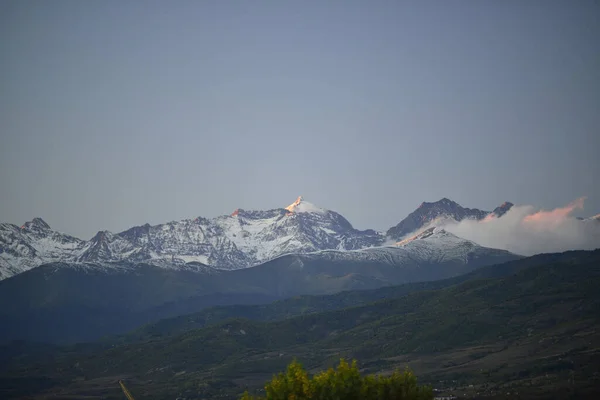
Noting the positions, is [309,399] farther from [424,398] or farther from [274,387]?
[424,398]

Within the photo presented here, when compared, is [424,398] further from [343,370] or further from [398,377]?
[343,370]

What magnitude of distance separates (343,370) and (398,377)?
483 inches

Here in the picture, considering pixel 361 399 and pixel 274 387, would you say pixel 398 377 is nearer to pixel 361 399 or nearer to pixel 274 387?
pixel 361 399

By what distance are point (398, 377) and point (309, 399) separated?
778 inches

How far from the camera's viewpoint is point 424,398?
476ft

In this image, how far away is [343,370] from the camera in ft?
476

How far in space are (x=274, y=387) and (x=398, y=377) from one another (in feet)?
85.0

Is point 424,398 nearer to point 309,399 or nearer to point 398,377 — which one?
point 398,377

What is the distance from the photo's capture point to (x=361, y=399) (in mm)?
142500

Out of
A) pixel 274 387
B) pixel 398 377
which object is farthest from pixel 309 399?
pixel 398 377

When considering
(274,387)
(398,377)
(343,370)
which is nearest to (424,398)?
(398,377)

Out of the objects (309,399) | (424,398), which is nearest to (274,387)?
(309,399)

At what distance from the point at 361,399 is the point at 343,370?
670cm

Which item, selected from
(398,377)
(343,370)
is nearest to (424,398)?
(398,377)
